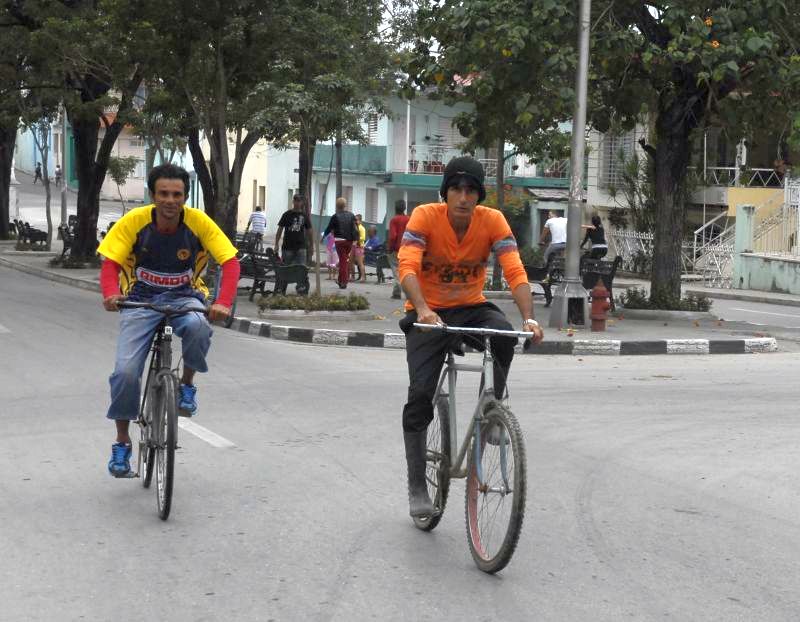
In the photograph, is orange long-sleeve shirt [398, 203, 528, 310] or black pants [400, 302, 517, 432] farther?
orange long-sleeve shirt [398, 203, 528, 310]

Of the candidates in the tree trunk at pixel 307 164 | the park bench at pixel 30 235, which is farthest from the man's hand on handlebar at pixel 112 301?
the park bench at pixel 30 235

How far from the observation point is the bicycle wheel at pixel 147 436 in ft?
22.7

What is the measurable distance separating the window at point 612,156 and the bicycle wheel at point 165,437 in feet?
124

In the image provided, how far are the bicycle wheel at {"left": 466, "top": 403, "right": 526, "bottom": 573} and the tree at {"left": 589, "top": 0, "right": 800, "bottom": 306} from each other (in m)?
11.8

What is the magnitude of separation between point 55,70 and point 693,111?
13785 mm

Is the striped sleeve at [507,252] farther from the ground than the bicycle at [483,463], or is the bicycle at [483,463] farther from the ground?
the striped sleeve at [507,252]

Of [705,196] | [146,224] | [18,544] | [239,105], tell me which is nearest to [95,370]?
[146,224]

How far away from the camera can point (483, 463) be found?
5777mm

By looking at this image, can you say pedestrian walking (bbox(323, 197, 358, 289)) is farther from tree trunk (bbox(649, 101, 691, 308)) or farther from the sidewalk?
tree trunk (bbox(649, 101, 691, 308))

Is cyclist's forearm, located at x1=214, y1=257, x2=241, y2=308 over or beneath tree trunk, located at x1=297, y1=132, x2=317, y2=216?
beneath

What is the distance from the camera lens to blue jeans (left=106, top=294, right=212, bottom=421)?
6930 millimetres

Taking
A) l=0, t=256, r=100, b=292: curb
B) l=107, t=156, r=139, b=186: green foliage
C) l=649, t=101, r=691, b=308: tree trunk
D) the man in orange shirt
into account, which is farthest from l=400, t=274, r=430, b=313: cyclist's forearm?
l=107, t=156, r=139, b=186: green foliage

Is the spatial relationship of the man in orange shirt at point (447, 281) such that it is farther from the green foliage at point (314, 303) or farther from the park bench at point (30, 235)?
the park bench at point (30, 235)

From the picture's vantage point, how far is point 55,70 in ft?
90.4
